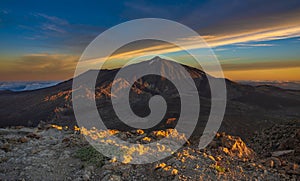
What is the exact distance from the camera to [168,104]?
101812 millimetres

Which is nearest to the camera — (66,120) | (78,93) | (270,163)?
(270,163)

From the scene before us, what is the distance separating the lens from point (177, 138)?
A: 37.9 feet

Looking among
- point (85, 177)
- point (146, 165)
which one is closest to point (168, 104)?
point (146, 165)

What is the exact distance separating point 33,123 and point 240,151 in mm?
87105

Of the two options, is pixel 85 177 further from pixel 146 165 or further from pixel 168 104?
pixel 168 104

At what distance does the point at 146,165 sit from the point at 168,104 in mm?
93375

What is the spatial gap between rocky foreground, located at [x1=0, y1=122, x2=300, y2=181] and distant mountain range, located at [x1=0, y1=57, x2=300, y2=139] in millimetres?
47401

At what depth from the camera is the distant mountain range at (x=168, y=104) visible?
248 ft

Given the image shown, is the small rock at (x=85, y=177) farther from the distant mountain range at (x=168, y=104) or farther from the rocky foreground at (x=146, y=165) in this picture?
the distant mountain range at (x=168, y=104)

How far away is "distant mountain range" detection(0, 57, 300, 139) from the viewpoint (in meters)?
75.6

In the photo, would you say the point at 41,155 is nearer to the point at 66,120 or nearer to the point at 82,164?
the point at 82,164

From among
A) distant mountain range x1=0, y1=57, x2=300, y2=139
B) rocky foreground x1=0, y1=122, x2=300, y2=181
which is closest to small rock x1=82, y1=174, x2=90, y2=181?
rocky foreground x1=0, y1=122, x2=300, y2=181

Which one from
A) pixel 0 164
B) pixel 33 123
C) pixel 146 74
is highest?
pixel 146 74

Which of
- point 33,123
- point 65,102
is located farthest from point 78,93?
point 33,123
